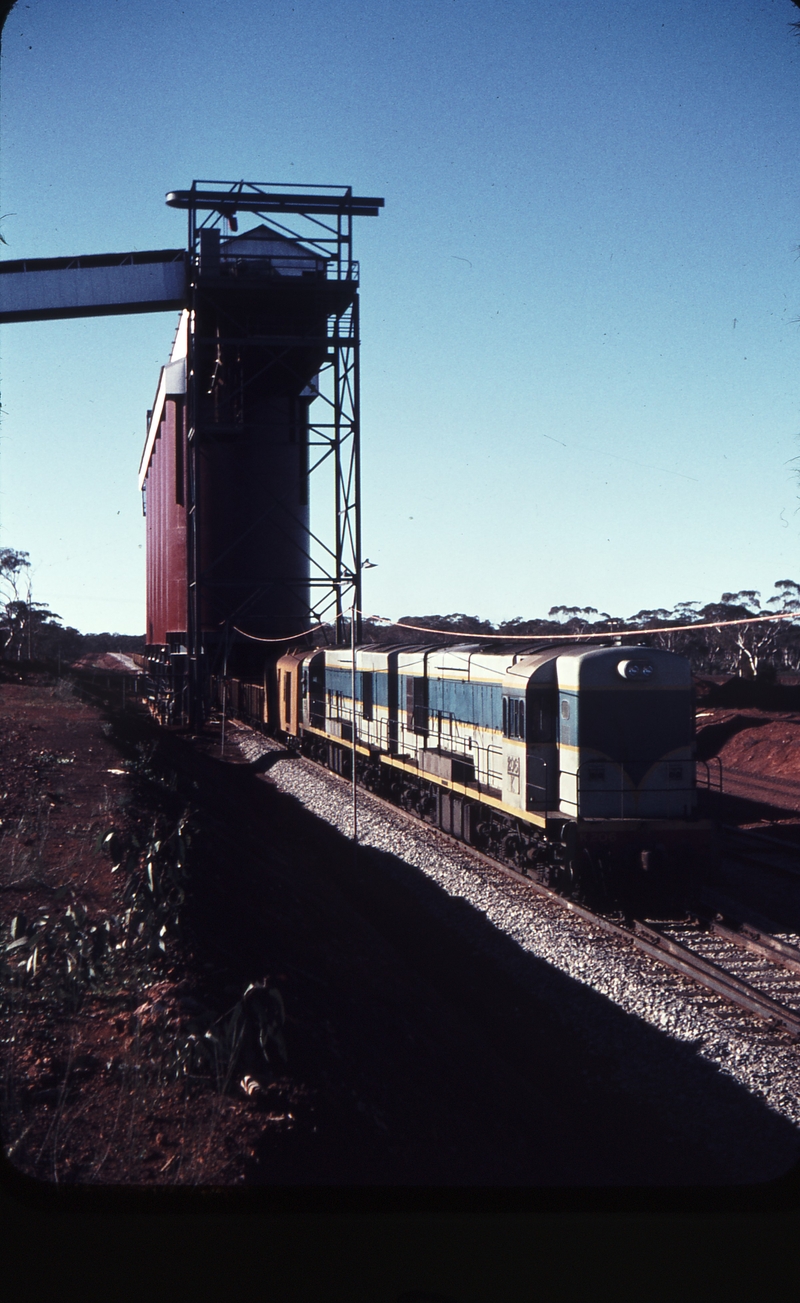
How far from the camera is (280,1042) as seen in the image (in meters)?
5.62

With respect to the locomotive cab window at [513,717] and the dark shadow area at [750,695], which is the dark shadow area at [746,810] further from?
the dark shadow area at [750,695]

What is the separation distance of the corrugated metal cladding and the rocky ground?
2816 cm

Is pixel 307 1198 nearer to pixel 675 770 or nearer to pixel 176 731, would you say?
pixel 675 770

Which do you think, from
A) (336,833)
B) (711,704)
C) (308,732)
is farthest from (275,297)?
(711,704)

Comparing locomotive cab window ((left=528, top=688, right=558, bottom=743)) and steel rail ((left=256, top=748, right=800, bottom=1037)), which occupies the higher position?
locomotive cab window ((left=528, top=688, right=558, bottom=743))

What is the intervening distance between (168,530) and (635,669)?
35.4 meters

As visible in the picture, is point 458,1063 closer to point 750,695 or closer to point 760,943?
point 760,943

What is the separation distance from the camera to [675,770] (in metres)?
13.4

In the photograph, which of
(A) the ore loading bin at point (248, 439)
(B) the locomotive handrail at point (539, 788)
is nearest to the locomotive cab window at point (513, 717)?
(B) the locomotive handrail at point (539, 788)

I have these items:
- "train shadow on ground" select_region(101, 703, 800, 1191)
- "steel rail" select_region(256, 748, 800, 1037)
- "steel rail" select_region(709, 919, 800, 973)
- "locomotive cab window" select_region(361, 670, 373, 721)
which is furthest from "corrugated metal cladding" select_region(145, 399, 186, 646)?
"steel rail" select_region(709, 919, 800, 973)

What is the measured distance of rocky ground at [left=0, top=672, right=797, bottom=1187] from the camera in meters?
4.84

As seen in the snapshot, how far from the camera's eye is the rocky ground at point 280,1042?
15.9 feet

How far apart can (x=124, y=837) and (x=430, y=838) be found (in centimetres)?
905

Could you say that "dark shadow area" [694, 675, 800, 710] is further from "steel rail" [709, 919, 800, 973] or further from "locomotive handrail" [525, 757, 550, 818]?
"steel rail" [709, 919, 800, 973]
